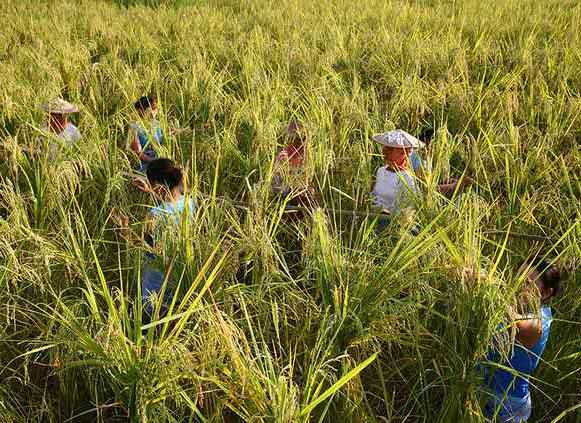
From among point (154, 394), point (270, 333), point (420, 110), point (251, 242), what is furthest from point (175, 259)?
point (420, 110)

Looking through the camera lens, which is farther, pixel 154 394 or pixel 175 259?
pixel 175 259

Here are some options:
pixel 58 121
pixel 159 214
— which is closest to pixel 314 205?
pixel 159 214

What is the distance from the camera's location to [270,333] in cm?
186

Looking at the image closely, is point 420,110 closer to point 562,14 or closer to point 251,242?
point 251,242

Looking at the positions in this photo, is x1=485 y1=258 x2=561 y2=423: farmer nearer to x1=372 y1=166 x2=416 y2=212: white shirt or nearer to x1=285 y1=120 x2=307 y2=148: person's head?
x1=372 y1=166 x2=416 y2=212: white shirt

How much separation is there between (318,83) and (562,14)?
3.43 metres

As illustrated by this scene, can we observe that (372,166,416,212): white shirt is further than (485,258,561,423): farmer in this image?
Yes

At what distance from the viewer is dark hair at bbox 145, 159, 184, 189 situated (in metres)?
2.26

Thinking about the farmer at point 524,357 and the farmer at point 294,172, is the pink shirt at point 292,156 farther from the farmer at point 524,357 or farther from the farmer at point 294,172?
the farmer at point 524,357

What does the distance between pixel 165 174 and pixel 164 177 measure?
1cm

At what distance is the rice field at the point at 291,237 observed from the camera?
1.57 metres

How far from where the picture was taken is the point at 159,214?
2.05m

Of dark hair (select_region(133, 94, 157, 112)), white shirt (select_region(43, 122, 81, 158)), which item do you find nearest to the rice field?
white shirt (select_region(43, 122, 81, 158))

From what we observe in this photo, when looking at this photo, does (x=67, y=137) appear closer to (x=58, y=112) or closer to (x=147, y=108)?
A: (x=58, y=112)
